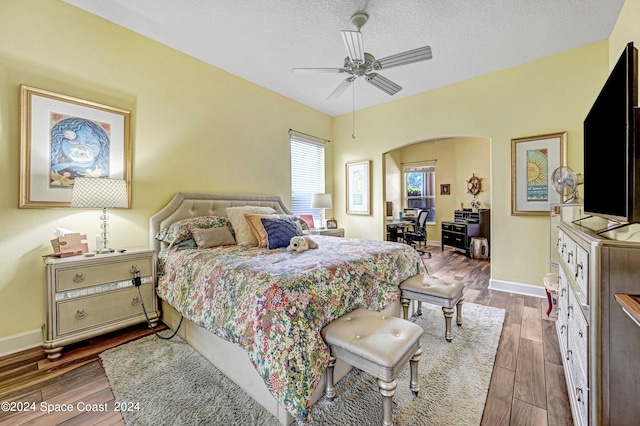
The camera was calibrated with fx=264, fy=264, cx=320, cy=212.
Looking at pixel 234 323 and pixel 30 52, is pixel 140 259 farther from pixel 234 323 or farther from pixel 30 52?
pixel 30 52

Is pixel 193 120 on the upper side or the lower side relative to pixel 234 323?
upper

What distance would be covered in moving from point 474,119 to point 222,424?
4.36 m

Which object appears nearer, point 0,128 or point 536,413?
point 536,413

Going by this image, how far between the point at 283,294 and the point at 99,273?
71.0 inches

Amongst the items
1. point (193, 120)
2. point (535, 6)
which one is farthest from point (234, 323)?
point (535, 6)

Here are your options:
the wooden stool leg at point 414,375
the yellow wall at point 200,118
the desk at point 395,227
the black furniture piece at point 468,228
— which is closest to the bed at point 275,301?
the wooden stool leg at point 414,375

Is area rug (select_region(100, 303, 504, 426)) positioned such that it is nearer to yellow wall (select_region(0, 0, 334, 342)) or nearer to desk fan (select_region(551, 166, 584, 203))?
yellow wall (select_region(0, 0, 334, 342))

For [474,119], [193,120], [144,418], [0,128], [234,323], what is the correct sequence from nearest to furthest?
1. [144,418]
2. [234,323]
3. [0,128]
4. [193,120]
5. [474,119]

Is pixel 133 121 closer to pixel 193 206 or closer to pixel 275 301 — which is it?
pixel 193 206

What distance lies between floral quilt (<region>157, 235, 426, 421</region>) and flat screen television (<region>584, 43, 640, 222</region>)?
1.35 meters

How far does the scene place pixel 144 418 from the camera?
1.45m

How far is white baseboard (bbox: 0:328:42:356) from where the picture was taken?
2053 millimetres

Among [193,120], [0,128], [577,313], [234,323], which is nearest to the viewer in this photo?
[577,313]

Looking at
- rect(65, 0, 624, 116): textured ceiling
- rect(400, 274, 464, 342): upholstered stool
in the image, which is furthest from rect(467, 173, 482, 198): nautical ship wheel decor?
rect(400, 274, 464, 342): upholstered stool
